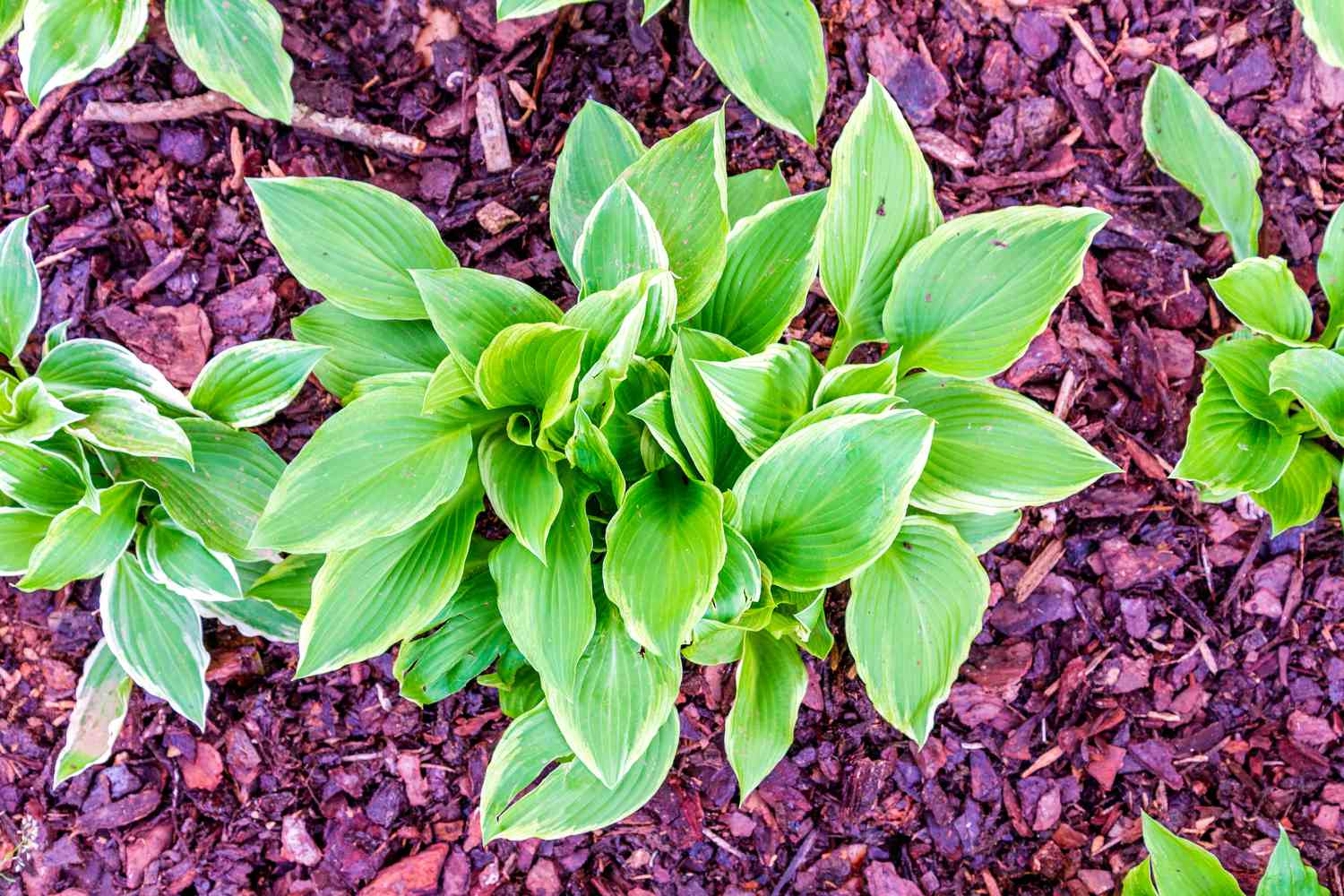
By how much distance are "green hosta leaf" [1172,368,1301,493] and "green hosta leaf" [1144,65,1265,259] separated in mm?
369

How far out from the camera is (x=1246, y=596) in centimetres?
217

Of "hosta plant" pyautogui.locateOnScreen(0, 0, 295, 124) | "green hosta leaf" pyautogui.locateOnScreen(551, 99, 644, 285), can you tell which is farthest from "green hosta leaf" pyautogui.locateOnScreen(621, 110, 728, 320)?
"hosta plant" pyautogui.locateOnScreen(0, 0, 295, 124)

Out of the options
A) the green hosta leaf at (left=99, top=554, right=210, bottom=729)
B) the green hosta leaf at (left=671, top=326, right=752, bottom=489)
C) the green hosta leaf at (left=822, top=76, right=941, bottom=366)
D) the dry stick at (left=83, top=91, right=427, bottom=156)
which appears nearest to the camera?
the green hosta leaf at (left=671, top=326, right=752, bottom=489)

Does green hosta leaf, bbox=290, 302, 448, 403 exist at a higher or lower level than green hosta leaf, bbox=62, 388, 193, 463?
higher

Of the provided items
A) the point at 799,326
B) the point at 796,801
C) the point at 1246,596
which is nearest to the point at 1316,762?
the point at 1246,596

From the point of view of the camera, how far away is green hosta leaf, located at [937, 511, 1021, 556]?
1879 mm

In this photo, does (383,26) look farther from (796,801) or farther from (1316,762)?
(1316,762)

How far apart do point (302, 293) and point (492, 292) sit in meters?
0.74

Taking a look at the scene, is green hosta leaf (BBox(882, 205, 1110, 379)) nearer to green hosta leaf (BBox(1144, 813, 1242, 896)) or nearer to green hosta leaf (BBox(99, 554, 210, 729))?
green hosta leaf (BBox(1144, 813, 1242, 896))

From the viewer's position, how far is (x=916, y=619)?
1745mm

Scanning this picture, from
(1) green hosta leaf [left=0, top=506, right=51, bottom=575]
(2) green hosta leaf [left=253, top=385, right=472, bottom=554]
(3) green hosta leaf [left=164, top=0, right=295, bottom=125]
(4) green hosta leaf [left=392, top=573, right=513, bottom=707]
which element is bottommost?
(4) green hosta leaf [left=392, top=573, right=513, bottom=707]

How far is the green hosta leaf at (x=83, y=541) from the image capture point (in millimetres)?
1738

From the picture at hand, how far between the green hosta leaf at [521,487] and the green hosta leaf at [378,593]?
94 mm

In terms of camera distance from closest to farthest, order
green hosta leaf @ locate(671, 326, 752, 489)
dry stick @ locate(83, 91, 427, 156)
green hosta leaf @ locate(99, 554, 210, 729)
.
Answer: green hosta leaf @ locate(671, 326, 752, 489) → green hosta leaf @ locate(99, 554, 210, 729) → dry stick @ locate(83, 91, 427, 156)
